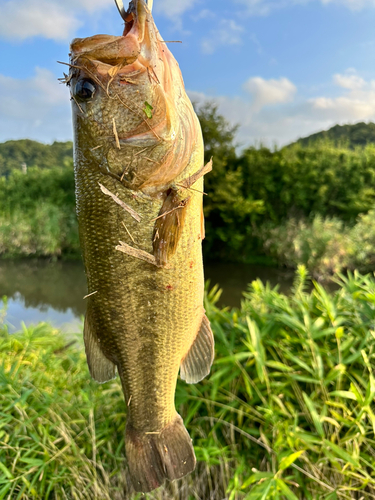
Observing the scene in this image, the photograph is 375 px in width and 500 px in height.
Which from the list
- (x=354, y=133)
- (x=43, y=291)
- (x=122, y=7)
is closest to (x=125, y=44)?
(x=122, y=7)

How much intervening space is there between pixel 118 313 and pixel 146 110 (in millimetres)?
795

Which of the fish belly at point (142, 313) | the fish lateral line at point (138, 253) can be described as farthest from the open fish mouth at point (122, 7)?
the fish lateral line at point (138, 253)

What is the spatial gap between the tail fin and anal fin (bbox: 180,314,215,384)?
250 millimetres

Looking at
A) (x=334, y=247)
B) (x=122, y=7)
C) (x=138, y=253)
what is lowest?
(x=334, y=247)

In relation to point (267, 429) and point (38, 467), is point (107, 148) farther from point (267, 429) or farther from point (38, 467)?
point (38, 467)

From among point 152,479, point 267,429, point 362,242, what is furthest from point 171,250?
point 362,242

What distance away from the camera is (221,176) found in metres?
16.4

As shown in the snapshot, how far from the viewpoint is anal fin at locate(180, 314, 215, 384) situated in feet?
4.49

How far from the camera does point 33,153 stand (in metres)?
36.9

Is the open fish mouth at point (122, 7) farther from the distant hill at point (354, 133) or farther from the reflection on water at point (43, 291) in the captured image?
the distant hill at point (354, 133)

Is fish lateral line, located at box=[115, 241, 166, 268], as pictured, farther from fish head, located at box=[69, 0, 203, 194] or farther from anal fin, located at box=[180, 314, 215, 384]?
anal fin, located at box=[180, 314, 215, 384]

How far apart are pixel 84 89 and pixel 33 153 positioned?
42.1 m

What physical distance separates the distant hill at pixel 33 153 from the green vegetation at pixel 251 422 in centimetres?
3323

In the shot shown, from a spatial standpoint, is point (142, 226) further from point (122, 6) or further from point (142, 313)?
point (122, 6)
